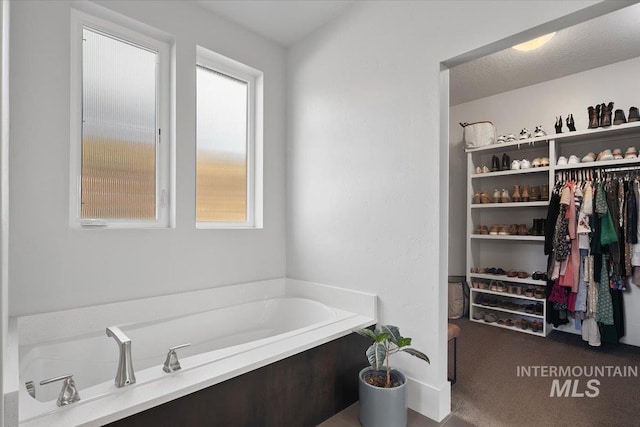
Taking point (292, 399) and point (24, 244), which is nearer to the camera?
point (292, 399)

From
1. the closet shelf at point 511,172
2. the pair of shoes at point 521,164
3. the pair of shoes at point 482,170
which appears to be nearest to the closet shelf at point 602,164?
the closet shelf at point 511,172

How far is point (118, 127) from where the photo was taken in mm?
2189

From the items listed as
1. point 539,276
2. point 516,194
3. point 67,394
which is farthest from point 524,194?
point 67,394

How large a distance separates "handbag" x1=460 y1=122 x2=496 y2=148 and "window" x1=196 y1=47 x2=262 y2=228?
2.44m

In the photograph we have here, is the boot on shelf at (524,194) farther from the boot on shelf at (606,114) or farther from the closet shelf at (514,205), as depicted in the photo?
the boot on shelf at (606,114)

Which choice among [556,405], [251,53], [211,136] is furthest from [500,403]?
[251,53]

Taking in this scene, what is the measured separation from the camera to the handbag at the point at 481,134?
3.68m

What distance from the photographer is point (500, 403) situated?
2.03 metres

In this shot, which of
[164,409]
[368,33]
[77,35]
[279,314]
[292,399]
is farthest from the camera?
[279,314]

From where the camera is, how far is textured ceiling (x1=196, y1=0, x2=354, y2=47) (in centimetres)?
239

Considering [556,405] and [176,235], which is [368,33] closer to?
[176,235]

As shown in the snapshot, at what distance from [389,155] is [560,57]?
2220 millimetres

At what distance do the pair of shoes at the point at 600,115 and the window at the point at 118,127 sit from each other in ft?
12.0

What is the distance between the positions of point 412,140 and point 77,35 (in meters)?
2.15
